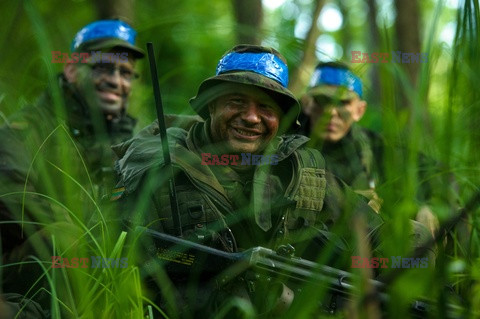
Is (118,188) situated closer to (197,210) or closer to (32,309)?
(197,210)

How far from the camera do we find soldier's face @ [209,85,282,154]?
3.39 meters

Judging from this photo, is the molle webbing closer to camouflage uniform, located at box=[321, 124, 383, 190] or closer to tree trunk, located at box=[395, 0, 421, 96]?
camouflage uniform, located at box=[321, 124, 383, 190]

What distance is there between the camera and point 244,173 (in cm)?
349

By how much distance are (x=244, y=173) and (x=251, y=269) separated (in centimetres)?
77

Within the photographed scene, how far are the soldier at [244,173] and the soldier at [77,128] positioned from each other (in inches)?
14.0

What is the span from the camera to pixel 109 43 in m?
4.98

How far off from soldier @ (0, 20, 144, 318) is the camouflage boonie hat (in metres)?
0.55

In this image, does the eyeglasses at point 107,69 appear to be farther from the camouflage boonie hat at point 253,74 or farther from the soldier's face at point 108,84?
the camouflage boonie hat at point 253,74

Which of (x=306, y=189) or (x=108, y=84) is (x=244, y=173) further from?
(x=108, y=84)

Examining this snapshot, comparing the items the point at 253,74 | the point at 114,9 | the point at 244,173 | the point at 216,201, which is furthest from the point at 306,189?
the point at 114,9

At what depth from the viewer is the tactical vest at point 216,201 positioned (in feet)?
10.0

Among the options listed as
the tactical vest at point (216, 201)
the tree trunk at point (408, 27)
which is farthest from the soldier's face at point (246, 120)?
the tree trunk at point (408, 27)

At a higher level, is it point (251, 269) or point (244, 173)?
point (244, 173)

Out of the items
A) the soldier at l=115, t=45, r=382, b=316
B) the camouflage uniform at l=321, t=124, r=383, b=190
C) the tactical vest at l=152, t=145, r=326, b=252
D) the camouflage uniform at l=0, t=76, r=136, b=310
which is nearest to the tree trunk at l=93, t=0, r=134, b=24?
the camouflage uniform at l=0, t=76, r=136, b=310
